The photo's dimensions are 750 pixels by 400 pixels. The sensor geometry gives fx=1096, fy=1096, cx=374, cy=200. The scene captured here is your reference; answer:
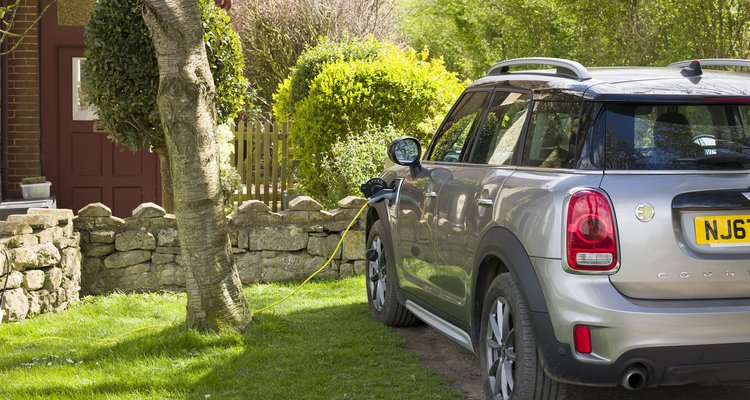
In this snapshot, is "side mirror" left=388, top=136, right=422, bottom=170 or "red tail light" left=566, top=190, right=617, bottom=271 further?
"side mirror" left=388, top=136, right=422, bottom=170

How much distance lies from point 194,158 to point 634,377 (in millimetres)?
3743

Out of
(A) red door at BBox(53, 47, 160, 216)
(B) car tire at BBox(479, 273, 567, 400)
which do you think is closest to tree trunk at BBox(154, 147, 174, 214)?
(A) red door at BBox(53, 47, 160, 216)

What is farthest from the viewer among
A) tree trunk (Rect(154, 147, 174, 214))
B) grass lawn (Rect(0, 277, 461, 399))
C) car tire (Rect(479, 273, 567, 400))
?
tree trunk (Rect(154, 147, 174, 214))

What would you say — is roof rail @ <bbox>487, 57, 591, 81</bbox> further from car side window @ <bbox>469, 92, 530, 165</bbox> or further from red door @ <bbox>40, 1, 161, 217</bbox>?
red door @ <bbox>40, 1, 161, 217</bbox>

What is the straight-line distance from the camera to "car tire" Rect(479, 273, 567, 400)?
16.8 ft

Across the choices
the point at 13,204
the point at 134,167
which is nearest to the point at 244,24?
the point at 134,167

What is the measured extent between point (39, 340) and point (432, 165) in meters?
3.25

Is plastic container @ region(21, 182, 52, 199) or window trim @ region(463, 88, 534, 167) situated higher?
window trim @ region(463, 88, 534, 167)

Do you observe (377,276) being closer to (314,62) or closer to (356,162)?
(356,162)

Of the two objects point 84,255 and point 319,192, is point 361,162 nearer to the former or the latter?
point 319,192

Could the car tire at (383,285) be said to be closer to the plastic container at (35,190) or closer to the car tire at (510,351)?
the car tire at (510,351)

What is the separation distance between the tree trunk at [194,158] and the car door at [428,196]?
4.15ft

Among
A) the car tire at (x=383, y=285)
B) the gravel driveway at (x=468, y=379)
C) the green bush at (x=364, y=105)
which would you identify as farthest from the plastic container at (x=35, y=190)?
the gravel driveway at (x=468, y=379)

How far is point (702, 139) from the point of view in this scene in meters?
5.12
